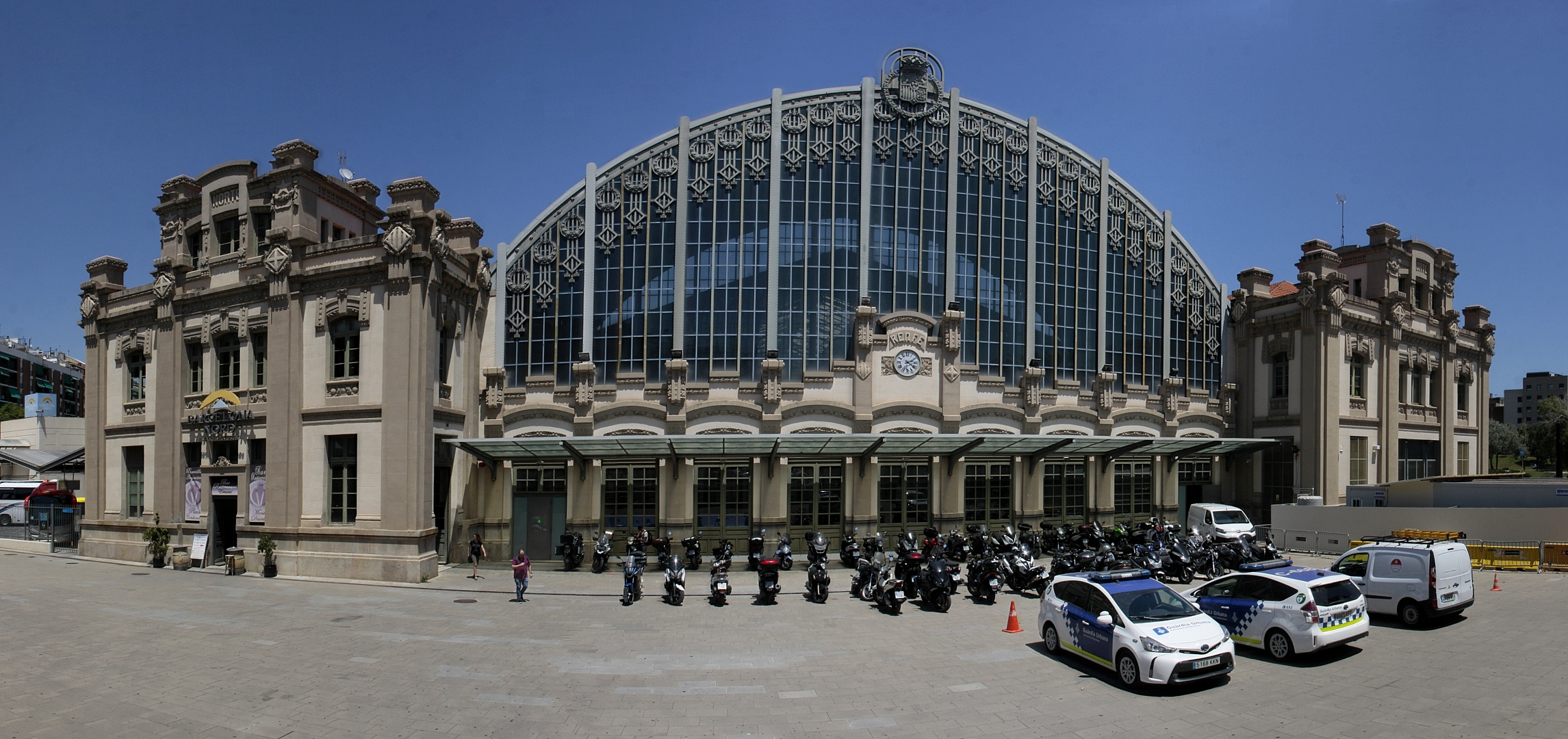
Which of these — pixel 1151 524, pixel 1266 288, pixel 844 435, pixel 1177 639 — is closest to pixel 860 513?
pixel 844 435

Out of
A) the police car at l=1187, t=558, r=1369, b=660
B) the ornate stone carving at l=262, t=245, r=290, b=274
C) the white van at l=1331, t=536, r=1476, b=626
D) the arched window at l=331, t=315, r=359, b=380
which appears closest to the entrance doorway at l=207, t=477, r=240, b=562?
the arched window at l=331, t=315, r=359, b=380

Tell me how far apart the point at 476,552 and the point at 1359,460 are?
132 ft

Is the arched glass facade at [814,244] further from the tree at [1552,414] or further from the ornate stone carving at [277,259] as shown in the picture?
the tree at [1552,414]

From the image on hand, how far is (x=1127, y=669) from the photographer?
42.1ft

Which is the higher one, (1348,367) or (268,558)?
(1348,367)

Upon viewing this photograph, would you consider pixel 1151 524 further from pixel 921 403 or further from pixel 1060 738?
pixel 1060 738

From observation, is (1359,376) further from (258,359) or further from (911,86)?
(258,359)

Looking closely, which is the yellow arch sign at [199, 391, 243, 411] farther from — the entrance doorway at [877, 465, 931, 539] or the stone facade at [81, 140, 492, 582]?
the entrance doorway at [877, 465, 931, 539]

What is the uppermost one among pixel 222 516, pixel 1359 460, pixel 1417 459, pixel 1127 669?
pixel 1359 460

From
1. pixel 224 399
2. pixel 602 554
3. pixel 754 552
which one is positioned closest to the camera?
pixel 602 554

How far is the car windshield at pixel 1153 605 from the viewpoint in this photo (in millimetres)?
13297

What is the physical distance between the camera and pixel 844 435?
89.4ft

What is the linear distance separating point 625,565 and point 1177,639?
1411 cm

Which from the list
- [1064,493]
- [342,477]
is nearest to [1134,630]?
[1064,493]
